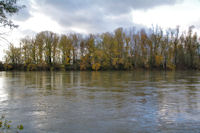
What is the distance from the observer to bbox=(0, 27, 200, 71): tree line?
70688mm

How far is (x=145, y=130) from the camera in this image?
20.5 ft

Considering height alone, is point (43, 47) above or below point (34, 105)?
above

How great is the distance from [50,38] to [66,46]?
6.13 metres

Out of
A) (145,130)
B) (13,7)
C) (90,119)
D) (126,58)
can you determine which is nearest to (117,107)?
→ (90,119)

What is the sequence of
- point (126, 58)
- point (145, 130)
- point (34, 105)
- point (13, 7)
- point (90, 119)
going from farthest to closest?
point (126, 58) < point (34, 105) < point (13, 7) < point (90, 119) < point (145, 130)

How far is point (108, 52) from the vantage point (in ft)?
237

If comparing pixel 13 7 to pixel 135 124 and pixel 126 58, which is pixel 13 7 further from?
pixel 126 58

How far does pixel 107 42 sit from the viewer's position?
7219cm

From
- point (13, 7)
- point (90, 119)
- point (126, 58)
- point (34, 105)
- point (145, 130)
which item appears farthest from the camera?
point (126, 58)

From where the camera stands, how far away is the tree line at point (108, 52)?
7069 cm

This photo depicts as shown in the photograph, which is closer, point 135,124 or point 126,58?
point 135,124

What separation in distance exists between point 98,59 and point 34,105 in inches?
2449

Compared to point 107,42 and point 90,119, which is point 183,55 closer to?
point 107,42

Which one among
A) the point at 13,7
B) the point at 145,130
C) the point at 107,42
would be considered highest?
the point at 107,42
